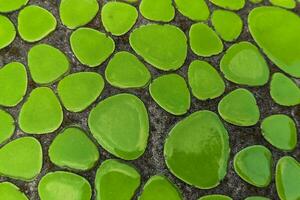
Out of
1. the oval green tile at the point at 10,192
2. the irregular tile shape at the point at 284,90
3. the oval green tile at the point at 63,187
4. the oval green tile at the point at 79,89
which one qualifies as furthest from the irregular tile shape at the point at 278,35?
the oval green tile at the point at 10,192

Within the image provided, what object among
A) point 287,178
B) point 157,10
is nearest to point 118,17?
point 157,10

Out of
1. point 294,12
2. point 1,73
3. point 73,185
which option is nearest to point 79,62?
point 1,73

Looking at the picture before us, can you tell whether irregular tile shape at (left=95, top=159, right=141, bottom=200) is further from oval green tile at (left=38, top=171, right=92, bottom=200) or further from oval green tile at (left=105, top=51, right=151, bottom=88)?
oval green tile at (left=105, top=51, right=151, bottom=88)

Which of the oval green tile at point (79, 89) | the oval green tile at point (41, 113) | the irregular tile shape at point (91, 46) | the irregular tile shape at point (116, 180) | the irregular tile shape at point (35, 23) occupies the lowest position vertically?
the irregular tile shape at point (116, 180)

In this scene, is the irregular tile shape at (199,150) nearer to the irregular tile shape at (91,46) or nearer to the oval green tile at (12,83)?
the irregular tile shape at (91,46)

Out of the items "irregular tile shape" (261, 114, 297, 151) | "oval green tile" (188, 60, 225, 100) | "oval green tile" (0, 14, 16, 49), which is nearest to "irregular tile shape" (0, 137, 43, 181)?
"oval green tile" (0, 14, 16, 49)
